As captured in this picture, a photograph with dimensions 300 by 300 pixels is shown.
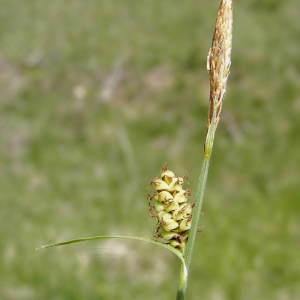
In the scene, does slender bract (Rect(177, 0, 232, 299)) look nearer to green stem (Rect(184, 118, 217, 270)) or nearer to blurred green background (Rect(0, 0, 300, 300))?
green stem (Rect(184, 118, 217, 270))

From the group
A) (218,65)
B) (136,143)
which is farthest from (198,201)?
(136,143)

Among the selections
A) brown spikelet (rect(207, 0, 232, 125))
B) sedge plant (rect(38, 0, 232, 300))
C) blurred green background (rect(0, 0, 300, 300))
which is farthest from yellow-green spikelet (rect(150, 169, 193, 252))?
blurred green background (rect(0, 0, 300, 300))

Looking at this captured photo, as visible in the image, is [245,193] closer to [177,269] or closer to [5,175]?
[177,269]

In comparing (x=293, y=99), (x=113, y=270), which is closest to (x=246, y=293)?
(x=113, y=270)

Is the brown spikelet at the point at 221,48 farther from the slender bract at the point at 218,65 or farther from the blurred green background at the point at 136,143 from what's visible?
the blurred green background at the point at 136,143

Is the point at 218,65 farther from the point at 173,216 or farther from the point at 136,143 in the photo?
the point at 136,143

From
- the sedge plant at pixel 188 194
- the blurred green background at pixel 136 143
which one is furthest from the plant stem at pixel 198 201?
the blurred green background at pixel 136 143
